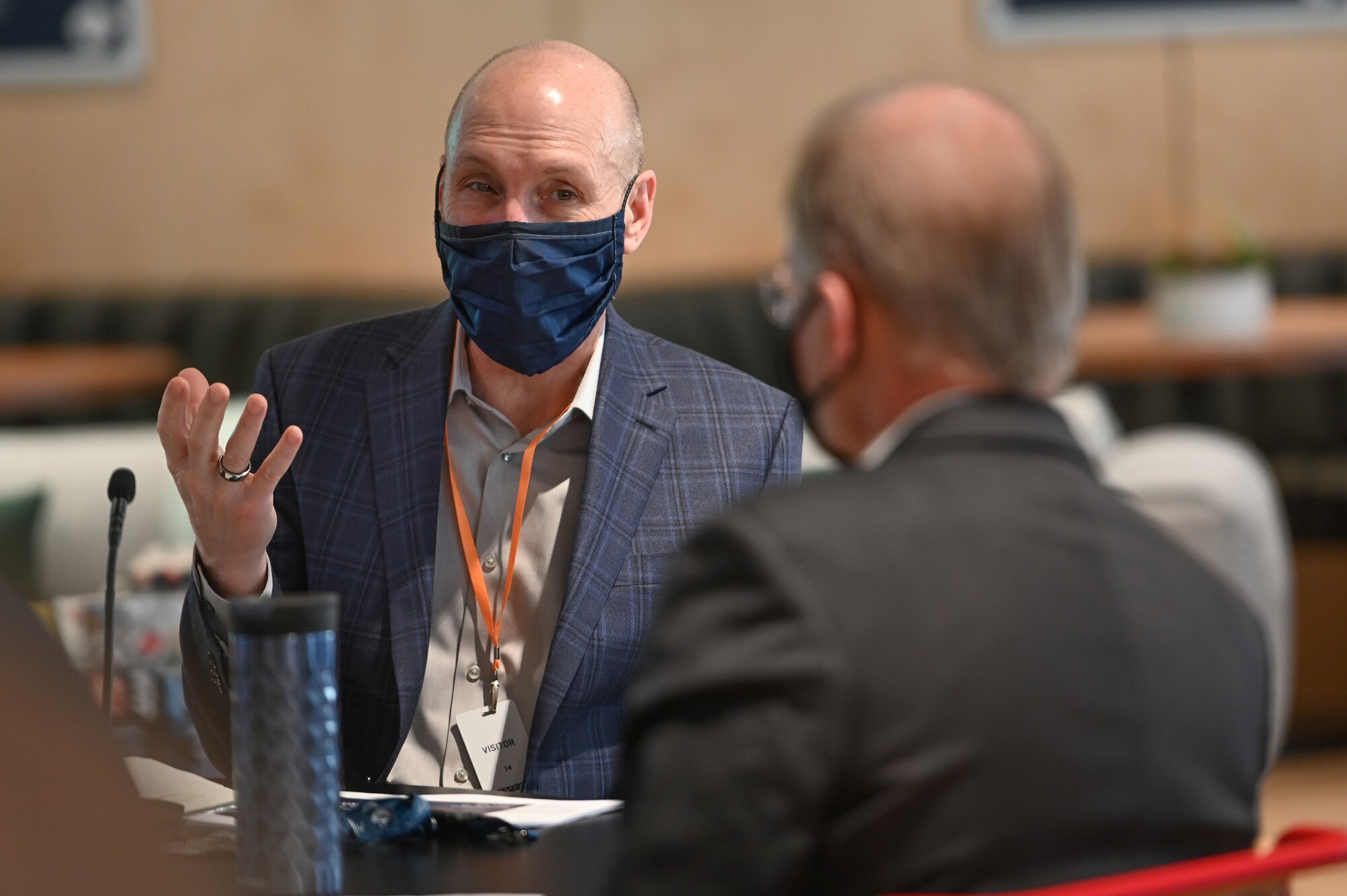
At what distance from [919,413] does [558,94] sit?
27.4 inches

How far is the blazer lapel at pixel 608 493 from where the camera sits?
Answer: 62.1 inches

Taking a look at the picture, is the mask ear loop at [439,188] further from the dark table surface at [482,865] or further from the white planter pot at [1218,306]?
the white planter pot at [1218,306]

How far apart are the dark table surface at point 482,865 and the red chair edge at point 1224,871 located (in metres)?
0.41

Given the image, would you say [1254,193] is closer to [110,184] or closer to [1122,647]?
[110,184]

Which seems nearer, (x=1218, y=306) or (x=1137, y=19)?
(x=1218, y=306)

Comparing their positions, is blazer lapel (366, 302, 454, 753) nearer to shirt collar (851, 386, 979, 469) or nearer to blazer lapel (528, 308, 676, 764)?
blazer lapel (528, 308, 676, 764)

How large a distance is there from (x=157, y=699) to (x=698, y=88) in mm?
3502

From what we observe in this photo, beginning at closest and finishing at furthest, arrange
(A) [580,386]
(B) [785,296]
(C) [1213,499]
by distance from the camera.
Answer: (B) [785,296] → (A) [580,386] → (C) [1213,499]

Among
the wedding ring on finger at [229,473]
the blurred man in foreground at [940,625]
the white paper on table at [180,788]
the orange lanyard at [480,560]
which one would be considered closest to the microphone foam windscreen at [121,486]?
the wedding ring on finger at [229,473]

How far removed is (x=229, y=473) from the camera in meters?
1.39

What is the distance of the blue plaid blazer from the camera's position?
1581 millimetres

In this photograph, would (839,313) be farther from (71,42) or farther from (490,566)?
(71,42)

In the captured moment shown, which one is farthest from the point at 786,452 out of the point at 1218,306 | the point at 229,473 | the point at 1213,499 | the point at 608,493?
the point at 1218,306

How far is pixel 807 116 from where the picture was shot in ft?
17.7
